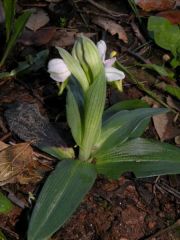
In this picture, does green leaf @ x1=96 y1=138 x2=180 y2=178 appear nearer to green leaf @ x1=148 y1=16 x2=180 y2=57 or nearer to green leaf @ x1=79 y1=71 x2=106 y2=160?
green leaf @ x1=79 y1=71 x2=106 y2=160

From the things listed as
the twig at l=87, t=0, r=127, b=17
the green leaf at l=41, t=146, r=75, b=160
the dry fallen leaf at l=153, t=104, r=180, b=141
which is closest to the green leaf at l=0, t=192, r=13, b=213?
the green leaf at l=41, t=146, r=75, b=160

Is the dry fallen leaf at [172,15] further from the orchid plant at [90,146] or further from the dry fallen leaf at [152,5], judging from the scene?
the orchid plant at [90,146]

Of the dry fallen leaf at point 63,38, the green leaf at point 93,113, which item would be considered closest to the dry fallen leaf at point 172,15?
the dry fallen leaf at point 63,38

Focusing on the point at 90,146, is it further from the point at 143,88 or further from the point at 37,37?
the point at 37,37

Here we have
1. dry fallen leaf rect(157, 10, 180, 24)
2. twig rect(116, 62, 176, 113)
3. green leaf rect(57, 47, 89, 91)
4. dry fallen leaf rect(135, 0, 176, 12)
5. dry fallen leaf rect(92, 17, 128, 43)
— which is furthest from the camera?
dry fallen leaf rect(135, 0, 176, 12)

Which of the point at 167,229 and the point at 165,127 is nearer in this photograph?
the point at 167,229

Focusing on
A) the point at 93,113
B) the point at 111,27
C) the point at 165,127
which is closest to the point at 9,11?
the point at 111,27
